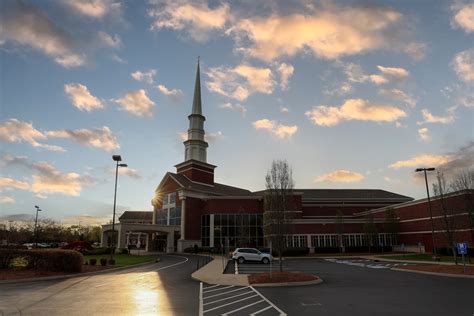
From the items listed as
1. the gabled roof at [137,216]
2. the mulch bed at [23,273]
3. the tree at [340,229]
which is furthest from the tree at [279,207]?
the gabled roof at [137,216]

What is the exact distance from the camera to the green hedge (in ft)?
78.9

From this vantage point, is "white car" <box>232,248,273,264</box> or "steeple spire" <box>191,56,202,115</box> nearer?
"white car" <box>232,248,273,264</box>

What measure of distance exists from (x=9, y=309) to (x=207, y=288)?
8.22 metres

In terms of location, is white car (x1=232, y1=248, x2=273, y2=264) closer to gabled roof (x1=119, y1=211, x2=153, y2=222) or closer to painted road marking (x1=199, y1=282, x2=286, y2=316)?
painted road marking (x1=199, y1=282, x2=286, y2=316)

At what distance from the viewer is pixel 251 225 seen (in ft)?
201

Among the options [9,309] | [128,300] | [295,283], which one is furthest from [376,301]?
[9,309]

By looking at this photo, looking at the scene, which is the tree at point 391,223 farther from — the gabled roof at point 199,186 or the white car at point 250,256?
the gabled roof at point 199,186

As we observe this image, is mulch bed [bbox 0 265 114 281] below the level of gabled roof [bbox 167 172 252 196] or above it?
below

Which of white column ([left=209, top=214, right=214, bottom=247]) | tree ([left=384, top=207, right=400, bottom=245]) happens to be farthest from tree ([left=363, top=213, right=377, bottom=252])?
white column ([left=209, top=214, right=214, bottom=247])

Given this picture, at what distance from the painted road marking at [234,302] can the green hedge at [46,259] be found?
37.7 feet

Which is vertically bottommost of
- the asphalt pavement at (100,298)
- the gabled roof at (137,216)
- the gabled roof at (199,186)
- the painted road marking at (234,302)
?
the painted road marking at (234,302)

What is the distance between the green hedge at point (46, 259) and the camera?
2406 cm

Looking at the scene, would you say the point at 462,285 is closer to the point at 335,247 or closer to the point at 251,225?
the point at 335,247

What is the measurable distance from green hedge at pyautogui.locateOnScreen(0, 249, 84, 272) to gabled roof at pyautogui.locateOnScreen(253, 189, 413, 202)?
49513mm
